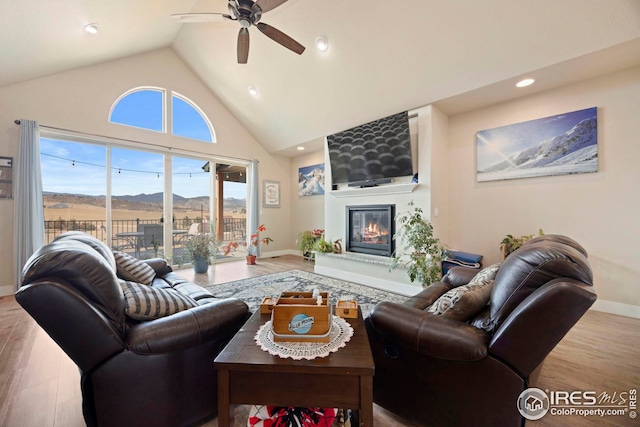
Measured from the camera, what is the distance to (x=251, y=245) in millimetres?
5598

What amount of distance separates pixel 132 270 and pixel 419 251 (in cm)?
310

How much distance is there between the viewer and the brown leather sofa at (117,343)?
1.00 metres

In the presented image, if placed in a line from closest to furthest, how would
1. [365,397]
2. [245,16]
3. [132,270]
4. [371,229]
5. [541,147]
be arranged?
[365,397] < [132,270] < [245,16] < [541,147] < [371,229]

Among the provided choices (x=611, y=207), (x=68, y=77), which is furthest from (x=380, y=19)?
(x=68, y=77)

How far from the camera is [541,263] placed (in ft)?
3.44

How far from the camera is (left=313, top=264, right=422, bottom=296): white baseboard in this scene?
3.48 metres

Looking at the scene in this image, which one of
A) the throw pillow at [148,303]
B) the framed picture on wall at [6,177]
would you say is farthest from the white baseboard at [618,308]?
the framed picture on wall at [6,177]

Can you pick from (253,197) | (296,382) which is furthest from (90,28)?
(296,382)

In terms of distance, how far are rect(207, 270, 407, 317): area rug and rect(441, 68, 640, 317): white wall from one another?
1791 mm

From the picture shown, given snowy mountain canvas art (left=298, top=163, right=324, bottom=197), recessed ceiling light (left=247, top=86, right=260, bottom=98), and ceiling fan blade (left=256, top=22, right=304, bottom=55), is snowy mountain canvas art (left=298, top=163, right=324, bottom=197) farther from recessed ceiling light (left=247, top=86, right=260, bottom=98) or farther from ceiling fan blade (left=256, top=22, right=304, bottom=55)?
ceiling fan blade (left=256, top=22, right=304, bottom=55)

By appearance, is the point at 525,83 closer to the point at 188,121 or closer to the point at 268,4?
the point at 268,4

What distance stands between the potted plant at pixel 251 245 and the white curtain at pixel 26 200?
2.75 m

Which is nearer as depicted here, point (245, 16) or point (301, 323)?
point (301, 323)

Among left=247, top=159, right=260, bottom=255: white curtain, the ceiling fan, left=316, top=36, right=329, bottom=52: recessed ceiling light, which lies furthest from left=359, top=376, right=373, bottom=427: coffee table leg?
left=247, top=159, right=260, bottom=255: white curtain
